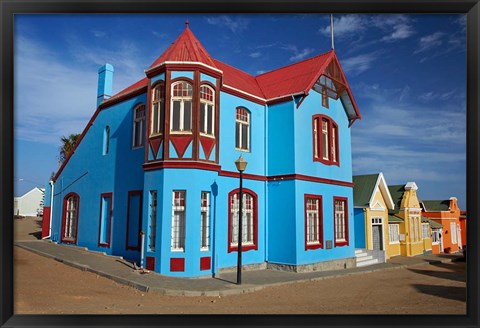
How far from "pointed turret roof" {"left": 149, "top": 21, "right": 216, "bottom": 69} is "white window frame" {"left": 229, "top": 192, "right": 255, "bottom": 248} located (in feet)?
15.7

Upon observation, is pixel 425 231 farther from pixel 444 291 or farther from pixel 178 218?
pixel 178 218

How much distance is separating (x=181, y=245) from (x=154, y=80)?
5.22 meters

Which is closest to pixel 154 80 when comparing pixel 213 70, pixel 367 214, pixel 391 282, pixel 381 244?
pixel 213 70

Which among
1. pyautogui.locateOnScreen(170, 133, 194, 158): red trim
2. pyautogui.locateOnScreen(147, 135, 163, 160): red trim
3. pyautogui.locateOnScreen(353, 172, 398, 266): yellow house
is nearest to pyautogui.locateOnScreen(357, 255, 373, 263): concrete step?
pyautogui.locateOnScreen(353, 172, 398, 266): yellow house

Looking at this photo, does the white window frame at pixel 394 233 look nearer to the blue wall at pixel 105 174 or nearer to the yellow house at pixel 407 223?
the yellow house at pixel 407 223

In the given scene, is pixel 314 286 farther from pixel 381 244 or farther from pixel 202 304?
pixel 381 244

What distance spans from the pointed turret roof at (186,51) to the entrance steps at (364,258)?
37.0ft

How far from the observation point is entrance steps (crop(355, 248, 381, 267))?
18.0 m

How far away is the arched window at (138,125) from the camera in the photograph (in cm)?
1410

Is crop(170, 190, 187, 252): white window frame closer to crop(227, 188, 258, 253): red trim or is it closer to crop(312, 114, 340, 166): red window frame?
crop(227, 188, 258, 253): red trim

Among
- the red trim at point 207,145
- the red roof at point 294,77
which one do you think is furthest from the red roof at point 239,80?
the red trim at point 207,145

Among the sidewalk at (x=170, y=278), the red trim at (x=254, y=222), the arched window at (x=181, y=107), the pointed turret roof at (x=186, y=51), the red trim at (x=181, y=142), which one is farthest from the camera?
the red trim at (x=254, y=222)

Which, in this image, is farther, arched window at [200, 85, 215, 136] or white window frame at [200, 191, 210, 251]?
arched window at [200, 85, 215, 136]

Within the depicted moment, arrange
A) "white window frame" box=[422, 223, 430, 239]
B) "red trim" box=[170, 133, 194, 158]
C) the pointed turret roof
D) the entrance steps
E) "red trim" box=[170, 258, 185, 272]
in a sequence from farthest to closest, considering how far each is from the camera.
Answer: "white window frame" box=[422, 223, 430, 239], the entrance steps, the pointed turret roof, "red trim" box=[170, 133, 194, 158], "red trim" box=[170, 258, 185, 272]
